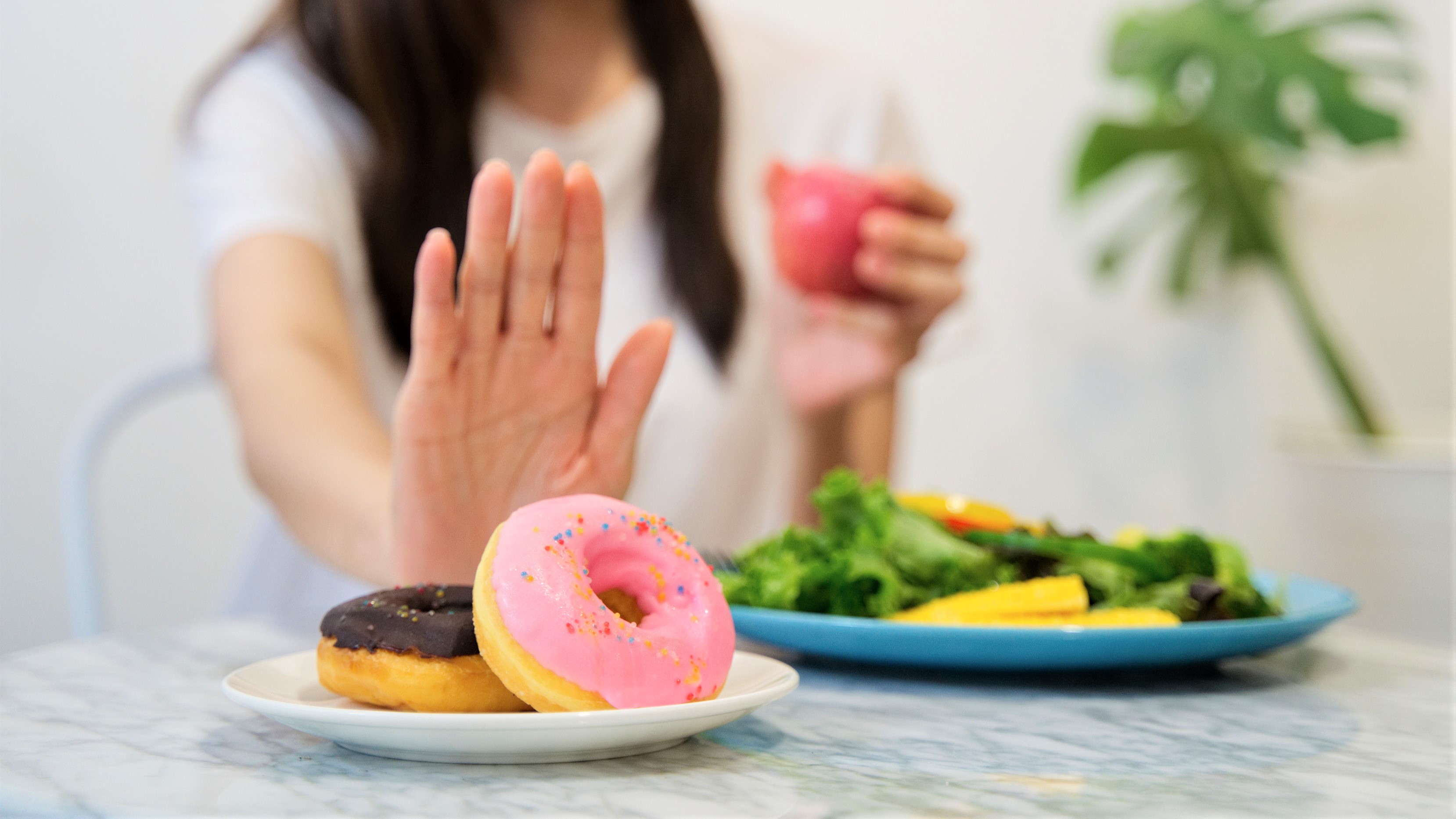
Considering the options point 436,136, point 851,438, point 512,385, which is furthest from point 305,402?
point 851,438

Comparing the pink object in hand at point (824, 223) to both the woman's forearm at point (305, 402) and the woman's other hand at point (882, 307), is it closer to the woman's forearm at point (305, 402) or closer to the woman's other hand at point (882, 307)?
the woman's other hand at point (882, 307)

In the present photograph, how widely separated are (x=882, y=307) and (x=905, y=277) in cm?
10

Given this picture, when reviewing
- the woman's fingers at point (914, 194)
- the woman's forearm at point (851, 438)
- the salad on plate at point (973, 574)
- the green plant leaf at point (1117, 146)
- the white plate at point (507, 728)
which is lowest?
the white plate at point (507, 728)

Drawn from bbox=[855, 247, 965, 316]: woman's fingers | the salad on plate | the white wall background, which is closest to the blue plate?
the salad on plate

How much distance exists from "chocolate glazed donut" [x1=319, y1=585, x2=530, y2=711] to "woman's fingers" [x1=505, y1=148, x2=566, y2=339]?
271 millimetres

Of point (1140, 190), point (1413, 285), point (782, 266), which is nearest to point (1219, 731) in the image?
point (782, 266)

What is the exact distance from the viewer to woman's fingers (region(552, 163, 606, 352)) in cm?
71

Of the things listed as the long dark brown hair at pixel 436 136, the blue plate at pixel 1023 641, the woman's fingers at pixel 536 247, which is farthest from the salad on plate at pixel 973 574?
the long dark brown hair at pixel 436 136

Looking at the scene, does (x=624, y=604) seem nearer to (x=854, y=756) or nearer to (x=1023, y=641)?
(x=854, y=756)

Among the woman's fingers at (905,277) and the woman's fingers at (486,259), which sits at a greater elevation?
the woman's fingers at (905,277)

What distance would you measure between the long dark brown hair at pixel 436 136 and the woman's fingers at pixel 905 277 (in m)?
0.38

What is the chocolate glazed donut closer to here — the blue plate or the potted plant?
the blue plate

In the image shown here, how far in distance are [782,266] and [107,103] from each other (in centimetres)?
164

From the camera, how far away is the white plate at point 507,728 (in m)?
0.43
